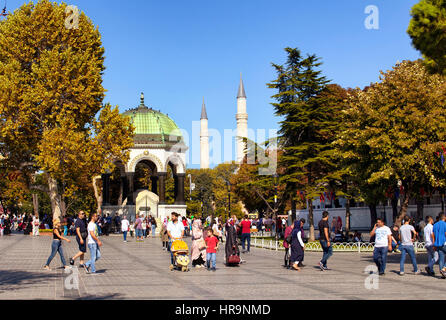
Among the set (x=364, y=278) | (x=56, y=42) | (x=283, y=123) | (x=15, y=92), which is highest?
(x=56, y=42)

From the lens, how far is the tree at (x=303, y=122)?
33438mm

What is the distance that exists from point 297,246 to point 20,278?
8.24m

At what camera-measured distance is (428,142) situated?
2681cm

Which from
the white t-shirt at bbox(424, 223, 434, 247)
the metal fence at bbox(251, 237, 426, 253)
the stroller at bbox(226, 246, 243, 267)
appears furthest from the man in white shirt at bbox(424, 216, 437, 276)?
the metal fence at bbox(251, 237, 426, 253)

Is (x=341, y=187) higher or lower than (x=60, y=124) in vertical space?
lower

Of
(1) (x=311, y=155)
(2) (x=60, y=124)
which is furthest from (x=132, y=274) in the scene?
(2) (x=60, y=124)

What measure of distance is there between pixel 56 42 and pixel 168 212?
18359 mm

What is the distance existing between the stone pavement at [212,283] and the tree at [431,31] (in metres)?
6.31

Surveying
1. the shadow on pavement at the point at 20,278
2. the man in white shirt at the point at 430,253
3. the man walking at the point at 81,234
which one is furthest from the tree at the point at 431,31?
the shadow on pavement at the point at 20,278

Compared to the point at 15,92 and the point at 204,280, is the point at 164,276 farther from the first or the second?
the point at 15,92

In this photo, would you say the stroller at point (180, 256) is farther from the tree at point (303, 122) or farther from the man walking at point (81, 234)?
the tree at point (303, 122)

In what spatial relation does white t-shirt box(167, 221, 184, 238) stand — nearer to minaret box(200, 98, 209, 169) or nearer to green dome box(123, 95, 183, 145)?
green dome box(123, 95, 183, 145)

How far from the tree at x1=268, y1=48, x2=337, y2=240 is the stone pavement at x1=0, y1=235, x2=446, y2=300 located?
14370 mm
